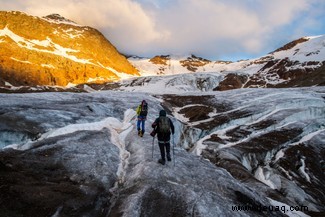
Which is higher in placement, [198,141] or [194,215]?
[194,215]

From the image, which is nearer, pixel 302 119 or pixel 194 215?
pixel 194 215

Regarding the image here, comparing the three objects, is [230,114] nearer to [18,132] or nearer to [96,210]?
[18,132]

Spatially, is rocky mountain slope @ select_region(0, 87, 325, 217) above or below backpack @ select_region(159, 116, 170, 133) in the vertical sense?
below

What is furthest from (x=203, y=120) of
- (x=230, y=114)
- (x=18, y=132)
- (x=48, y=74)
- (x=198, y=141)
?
(x=48, y=74)

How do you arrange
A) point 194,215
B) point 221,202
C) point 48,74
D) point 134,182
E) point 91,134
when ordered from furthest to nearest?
point 48,74
point 91,134
point 134,182
point 221,202
point 194,215

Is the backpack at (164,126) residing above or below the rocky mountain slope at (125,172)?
above

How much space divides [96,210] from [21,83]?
17233 cm

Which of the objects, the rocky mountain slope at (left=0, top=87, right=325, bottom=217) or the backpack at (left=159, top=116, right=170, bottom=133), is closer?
the rocky mountain slope at (left=0, top=87, right=325, bottom=217)

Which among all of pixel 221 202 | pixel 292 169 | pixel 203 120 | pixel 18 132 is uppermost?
pixel 18 132

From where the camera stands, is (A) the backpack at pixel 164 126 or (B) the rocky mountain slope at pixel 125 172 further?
(A) the backpack at pixel 164 126

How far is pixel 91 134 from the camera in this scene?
26.1 metres

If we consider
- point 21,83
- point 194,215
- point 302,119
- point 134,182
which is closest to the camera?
point 194,215

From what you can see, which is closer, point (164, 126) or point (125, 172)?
point (164, 126)

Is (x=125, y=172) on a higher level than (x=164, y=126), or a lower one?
lower
